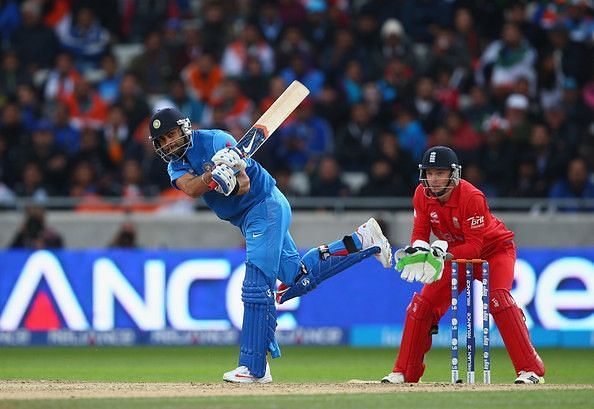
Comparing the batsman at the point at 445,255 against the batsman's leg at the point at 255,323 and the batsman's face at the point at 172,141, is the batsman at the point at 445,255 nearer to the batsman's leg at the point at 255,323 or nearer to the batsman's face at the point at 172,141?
the batsman's leg at the point at 255,323

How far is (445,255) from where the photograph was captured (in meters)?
10.6

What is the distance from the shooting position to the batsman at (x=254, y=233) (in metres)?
10.7

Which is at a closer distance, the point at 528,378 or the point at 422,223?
the point at 528,378

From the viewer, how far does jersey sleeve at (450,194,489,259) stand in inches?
425

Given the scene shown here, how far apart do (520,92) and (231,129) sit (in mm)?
3960

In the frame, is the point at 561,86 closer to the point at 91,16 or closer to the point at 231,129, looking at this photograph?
the point at 231,129

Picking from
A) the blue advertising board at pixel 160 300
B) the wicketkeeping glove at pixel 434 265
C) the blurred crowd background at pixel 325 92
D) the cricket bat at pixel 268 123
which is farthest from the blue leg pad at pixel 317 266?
the blurred crowd background at pixel 325 92

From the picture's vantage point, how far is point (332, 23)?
66.3 feet

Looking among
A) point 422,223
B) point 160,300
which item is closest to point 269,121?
point 422,223

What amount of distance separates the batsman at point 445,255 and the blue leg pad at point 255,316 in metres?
1.07

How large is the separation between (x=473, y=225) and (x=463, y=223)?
92 millimetres

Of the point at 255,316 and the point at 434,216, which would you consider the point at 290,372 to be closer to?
the point at 255,316

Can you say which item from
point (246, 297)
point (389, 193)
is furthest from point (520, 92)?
point (246, 297)

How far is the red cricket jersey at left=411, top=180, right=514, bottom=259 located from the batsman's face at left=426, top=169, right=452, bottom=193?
0.14 meters
